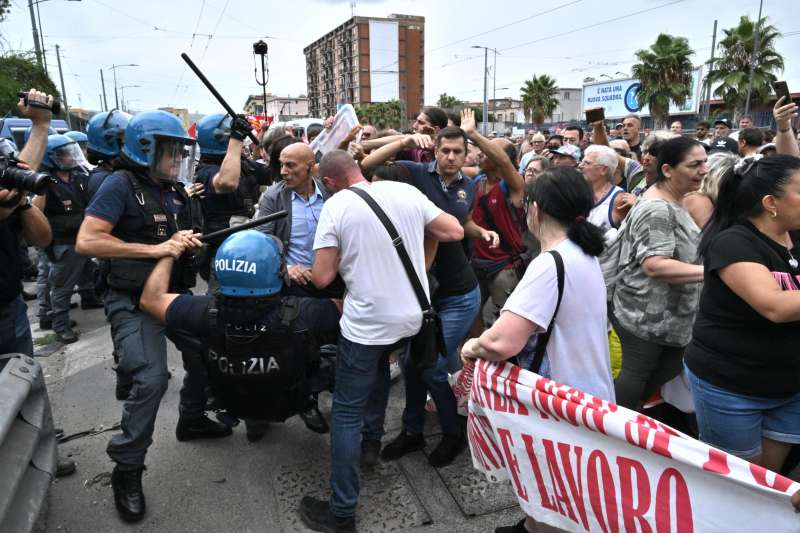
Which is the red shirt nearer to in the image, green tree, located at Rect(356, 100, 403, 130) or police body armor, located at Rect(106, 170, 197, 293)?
police body armor, located at Rect(106, 170, 197, 293)

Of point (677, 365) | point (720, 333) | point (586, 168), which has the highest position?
point (586, 168)

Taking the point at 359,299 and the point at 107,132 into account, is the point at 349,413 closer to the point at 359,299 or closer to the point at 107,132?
the point at 359,299

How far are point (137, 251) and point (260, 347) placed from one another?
3.12ft

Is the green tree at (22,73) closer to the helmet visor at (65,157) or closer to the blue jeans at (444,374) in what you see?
the helmet visor at (65,157)

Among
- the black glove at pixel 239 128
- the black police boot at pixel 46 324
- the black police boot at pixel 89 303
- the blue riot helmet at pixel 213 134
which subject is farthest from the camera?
the black police boot at pixel 89 303

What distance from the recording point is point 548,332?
208 centimetres

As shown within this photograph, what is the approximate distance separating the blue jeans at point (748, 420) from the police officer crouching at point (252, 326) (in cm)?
177

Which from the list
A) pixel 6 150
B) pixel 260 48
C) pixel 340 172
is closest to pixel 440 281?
pixel 340 172

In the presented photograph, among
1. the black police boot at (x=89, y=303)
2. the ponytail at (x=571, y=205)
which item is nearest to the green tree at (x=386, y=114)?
the black police boot at (x=89, y=303)

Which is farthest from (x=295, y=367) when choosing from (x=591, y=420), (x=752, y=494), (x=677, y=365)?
(x=677, y=365)

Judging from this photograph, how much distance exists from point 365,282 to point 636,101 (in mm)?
41992

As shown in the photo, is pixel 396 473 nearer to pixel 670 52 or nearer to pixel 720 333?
pixel 720 333

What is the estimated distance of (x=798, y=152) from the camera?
462 cm

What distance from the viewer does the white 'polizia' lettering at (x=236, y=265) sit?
2346 mm
